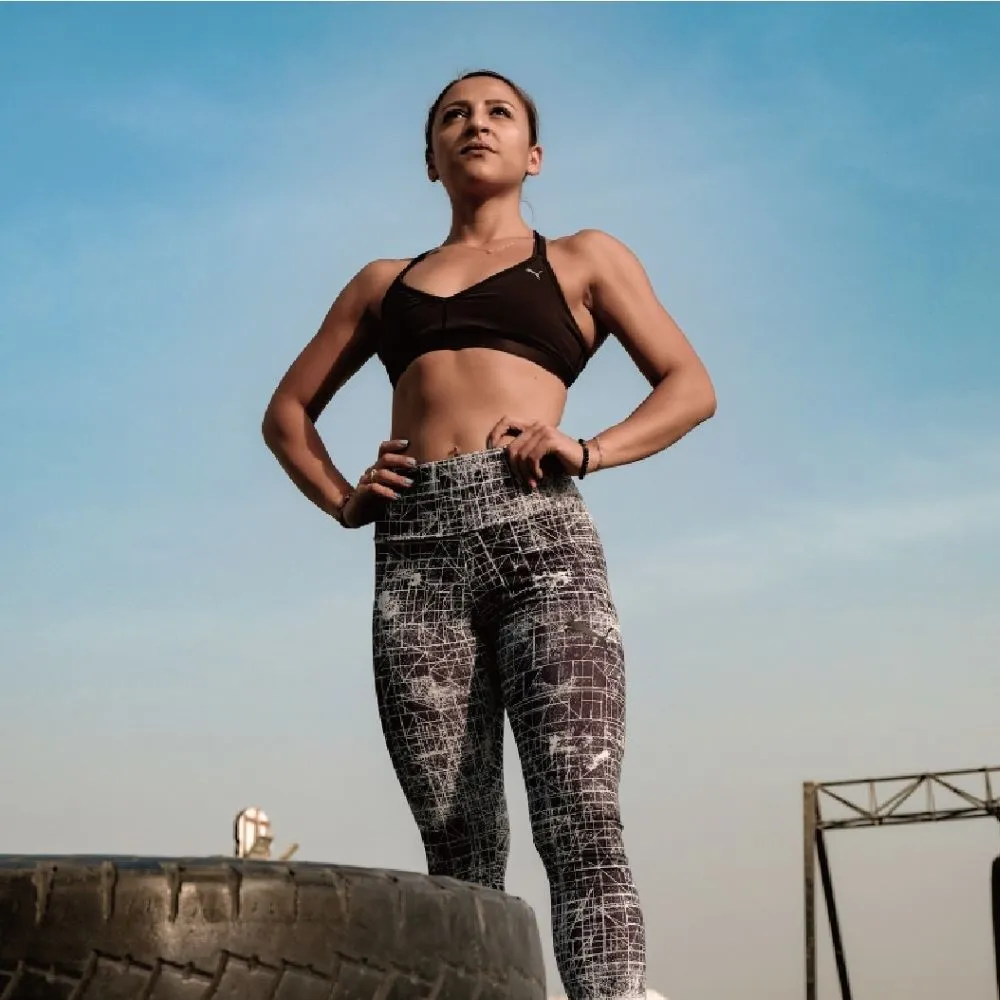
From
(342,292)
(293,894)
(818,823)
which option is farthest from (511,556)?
(818,823)

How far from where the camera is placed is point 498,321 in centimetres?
421

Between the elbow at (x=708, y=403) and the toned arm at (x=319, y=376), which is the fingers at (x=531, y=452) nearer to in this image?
the elbow at (x=708, y=403)

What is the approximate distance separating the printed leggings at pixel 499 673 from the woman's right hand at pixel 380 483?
4cm

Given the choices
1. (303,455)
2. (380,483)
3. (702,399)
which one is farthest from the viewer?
(303,455)

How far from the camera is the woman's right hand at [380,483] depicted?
4.11 m

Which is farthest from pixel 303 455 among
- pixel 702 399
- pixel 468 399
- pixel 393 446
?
pixel 702 399

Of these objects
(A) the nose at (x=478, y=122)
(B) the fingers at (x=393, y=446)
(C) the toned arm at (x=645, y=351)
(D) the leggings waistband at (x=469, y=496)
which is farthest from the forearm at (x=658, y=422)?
(A) the nose at (x=478, y=122)

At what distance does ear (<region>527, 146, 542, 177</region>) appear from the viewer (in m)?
4.60

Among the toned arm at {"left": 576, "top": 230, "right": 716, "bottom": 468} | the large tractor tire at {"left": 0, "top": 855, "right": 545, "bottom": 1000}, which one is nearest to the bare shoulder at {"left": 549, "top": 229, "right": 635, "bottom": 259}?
the toned arm at {"left": 576, "top": 230, "right": 716, "bottom": 468}

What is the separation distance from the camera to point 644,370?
4363 mm

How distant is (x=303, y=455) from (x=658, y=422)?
100cm

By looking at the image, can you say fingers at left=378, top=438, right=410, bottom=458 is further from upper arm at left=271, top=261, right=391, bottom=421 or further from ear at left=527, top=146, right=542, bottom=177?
ear at left=527, top=146, right=542, bottom=177

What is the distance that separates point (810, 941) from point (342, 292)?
53.7 feet

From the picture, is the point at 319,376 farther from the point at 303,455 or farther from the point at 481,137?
the point at 481,137
